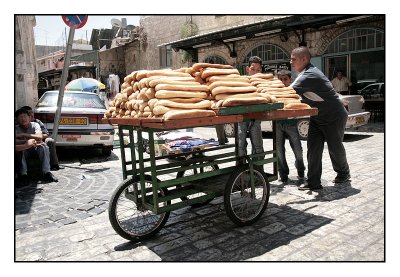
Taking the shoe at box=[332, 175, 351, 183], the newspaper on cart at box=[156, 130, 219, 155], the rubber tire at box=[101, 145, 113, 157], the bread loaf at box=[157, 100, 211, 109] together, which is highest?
the bread loaf at box=[157, 100, 211, 109]

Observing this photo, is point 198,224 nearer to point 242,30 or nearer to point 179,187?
point 179,187

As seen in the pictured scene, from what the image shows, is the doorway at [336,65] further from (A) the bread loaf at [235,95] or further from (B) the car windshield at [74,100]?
(A) the bread loaf at [235,95]

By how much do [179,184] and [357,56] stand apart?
12886 mm

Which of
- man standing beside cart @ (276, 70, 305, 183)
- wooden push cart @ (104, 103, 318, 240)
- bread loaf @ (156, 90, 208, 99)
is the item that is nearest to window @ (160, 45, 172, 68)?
man standing beside cart @ (276, 70, 305, 183)

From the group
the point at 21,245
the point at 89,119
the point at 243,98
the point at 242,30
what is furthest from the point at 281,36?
the point at 21,245

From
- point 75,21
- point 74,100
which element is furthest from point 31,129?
point 74,100

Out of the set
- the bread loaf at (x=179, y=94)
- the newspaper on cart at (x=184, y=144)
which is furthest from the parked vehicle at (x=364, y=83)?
the bread loaf at (x=179, y=94)

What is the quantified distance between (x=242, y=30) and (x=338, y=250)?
14.3m

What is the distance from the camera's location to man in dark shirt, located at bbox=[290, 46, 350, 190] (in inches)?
192

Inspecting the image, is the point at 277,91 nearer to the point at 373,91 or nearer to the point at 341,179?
the point at 341,179

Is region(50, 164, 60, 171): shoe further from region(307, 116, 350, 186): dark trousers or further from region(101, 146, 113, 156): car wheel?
region(307, 116, 350, 186): dark trousers

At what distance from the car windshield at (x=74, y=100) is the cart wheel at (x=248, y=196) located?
5.91 meters

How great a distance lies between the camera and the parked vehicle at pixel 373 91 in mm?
13512

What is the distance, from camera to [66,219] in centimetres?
444
